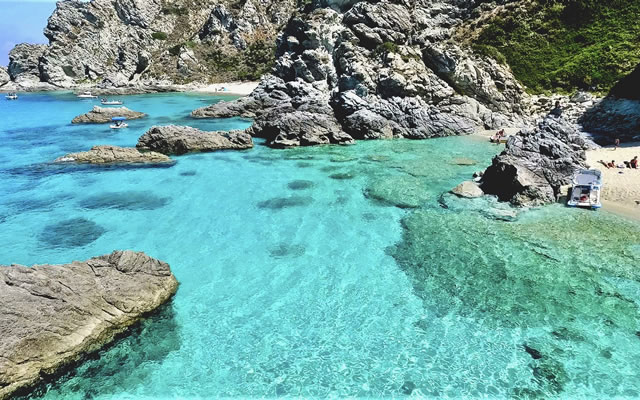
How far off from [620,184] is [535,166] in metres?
6.92

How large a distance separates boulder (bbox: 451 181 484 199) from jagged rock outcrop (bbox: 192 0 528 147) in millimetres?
21429

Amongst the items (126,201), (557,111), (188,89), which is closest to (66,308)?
(126,201)

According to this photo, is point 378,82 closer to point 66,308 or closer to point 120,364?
point 66,308

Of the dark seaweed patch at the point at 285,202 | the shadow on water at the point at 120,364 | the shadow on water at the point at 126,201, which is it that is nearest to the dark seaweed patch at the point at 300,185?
the dark seaweed patch at the point at 285,202

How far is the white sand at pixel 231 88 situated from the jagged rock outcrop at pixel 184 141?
67.0 metres

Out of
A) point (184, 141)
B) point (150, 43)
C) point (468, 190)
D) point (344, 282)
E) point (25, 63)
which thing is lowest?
point (344, 282)

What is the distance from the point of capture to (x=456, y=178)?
33.3 meters

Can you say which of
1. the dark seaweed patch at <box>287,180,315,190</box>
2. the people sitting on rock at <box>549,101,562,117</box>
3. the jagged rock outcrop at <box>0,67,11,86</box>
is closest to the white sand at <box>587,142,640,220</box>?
the people sitting on rock at <box>549,101,562,117</box>

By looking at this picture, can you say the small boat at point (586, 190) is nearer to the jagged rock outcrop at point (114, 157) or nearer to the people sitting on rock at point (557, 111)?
the people sitting on rock at point (557, 111)

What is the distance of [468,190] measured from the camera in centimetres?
2880

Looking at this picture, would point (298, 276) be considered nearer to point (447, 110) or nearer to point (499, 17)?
point (447, 110)

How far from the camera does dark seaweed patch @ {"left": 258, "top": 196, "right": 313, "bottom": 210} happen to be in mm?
27828

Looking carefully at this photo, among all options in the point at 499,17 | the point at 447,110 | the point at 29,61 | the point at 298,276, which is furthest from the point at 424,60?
the point at 29,61

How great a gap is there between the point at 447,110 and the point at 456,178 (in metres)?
25.6
